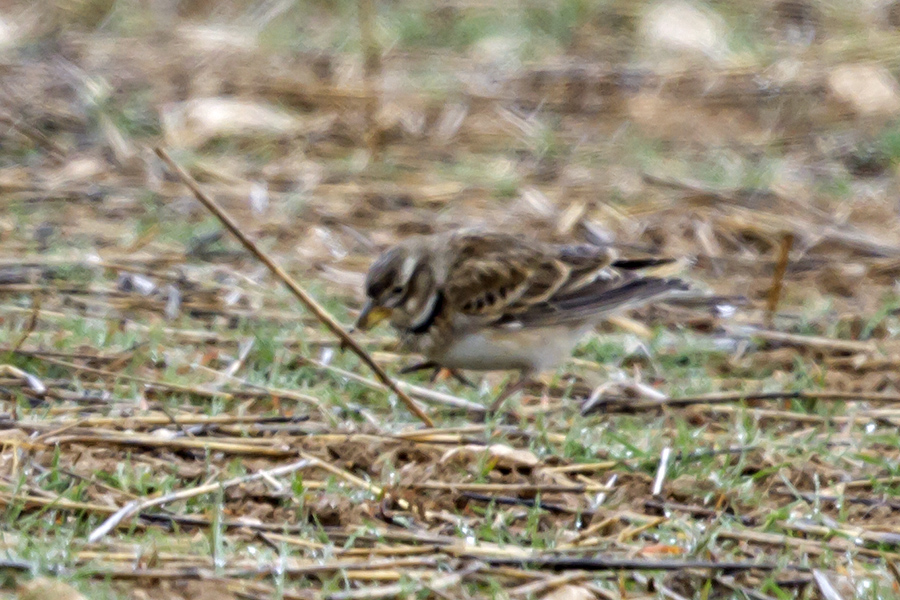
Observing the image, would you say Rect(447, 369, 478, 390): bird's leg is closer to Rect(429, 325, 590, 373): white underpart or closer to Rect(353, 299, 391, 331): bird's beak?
Rect(429, 325, 590, 373): white underpart

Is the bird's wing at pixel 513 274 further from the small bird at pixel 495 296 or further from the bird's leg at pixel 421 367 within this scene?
the bird's leg at pixel 421 367

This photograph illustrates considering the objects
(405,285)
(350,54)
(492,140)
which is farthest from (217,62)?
(405,285)

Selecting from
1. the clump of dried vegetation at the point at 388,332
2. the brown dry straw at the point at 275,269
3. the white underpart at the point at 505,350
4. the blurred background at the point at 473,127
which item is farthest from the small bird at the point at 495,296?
the brown dry straw at the point at 275,269

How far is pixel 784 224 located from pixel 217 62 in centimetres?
487

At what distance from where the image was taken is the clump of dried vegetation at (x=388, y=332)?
3.64m

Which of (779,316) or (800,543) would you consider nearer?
(800,543)

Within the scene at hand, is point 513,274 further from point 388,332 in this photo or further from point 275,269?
point 275,269

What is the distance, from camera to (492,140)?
991 centimetres

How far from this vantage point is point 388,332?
22.2ft

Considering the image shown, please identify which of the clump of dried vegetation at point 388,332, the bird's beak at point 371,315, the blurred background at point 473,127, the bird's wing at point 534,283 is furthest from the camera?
the blurred background at point 473,127

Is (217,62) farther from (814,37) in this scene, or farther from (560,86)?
(814,37)

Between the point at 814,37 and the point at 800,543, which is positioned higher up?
the point at 800,543

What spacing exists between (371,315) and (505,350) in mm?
568

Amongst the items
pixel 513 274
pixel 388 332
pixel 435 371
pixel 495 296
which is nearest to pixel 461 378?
pixel 435 371
